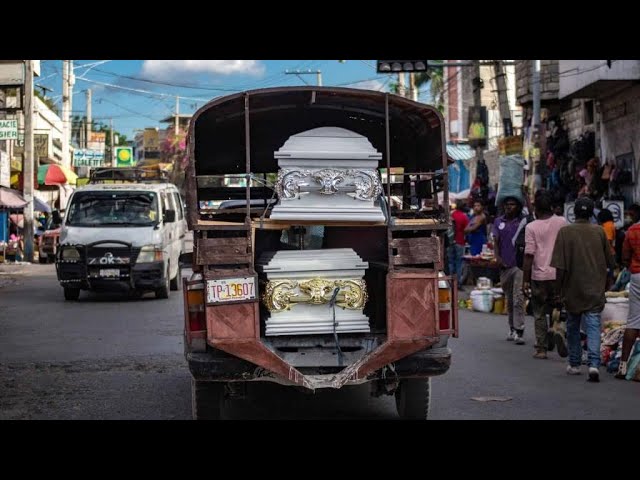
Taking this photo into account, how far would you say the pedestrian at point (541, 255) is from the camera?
1109cm

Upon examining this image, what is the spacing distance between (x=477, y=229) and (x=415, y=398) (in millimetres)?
11657

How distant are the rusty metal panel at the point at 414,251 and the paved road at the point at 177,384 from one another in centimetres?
160

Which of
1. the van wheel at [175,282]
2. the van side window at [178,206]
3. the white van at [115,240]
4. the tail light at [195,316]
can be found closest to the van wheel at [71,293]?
the white van at [115,240]

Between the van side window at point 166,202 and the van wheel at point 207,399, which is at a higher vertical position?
the van side window at point 166,202

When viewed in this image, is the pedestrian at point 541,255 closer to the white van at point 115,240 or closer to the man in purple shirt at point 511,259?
the man in purple shirt at point 511,259

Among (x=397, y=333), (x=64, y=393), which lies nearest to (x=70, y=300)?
(x=64, y=393)

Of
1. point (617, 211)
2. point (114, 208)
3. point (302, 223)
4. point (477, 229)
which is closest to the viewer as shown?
point (302, 223)

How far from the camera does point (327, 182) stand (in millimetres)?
7676

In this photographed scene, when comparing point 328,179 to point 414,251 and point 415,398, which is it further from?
point 415,398

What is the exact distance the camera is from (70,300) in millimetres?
18891

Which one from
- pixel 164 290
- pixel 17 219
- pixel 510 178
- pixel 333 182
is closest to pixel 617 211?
pixel 510 178

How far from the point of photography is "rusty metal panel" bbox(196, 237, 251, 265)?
23.4ft

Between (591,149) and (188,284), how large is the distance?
16867 mm
